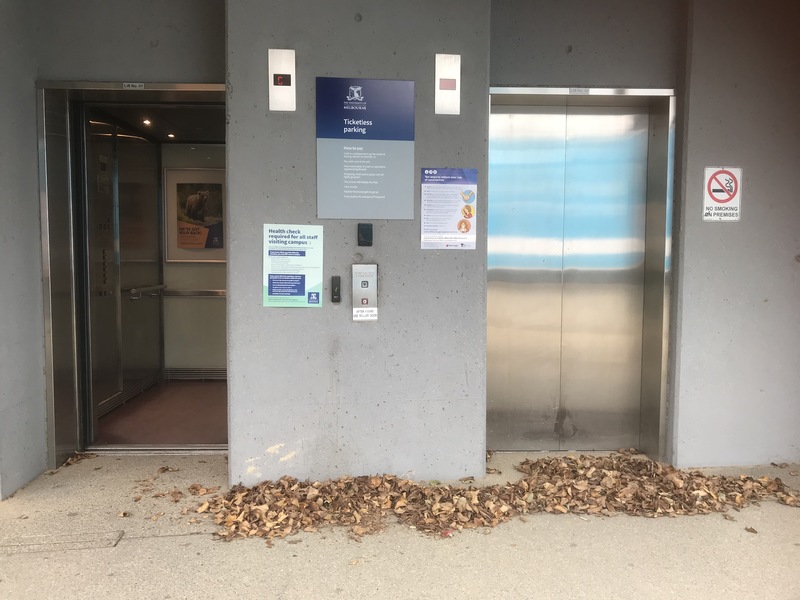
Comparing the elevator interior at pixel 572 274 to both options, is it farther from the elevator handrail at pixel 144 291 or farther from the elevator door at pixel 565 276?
the elevator handrail at pixel 144 291

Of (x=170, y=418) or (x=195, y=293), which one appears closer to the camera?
(x=170, y=418)

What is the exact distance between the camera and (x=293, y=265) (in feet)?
12.3

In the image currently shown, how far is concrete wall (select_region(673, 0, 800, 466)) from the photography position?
13.5ft

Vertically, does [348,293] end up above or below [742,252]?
below

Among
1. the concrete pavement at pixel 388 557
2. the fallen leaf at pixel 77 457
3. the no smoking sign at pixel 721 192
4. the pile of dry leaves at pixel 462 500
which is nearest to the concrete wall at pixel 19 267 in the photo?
the fallen leaf at pixel 77 457

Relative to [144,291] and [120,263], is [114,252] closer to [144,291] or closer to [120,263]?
[120,263]

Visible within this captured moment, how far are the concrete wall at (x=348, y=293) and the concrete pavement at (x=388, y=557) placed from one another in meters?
0.64

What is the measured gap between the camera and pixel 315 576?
114 inches

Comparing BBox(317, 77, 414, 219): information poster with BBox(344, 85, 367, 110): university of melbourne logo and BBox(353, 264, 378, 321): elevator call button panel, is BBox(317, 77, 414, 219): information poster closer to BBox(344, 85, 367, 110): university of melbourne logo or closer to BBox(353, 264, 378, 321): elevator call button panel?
BBox(344, 85, 367, 110): university of melbourne logo

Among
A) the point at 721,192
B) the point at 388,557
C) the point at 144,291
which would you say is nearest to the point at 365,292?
the point at 388,557

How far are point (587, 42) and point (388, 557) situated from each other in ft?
12.5

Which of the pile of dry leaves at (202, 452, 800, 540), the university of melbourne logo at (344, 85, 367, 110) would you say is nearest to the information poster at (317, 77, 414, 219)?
the university of melbourne logo at (344, 85, 367, 110)

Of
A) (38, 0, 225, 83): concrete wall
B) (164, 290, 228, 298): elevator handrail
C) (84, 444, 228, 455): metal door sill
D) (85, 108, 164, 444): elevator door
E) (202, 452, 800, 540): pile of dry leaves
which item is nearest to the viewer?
(202, 452, 800, 540): pile of dry leaves

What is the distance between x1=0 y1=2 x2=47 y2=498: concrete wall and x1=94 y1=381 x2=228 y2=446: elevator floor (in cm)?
85
